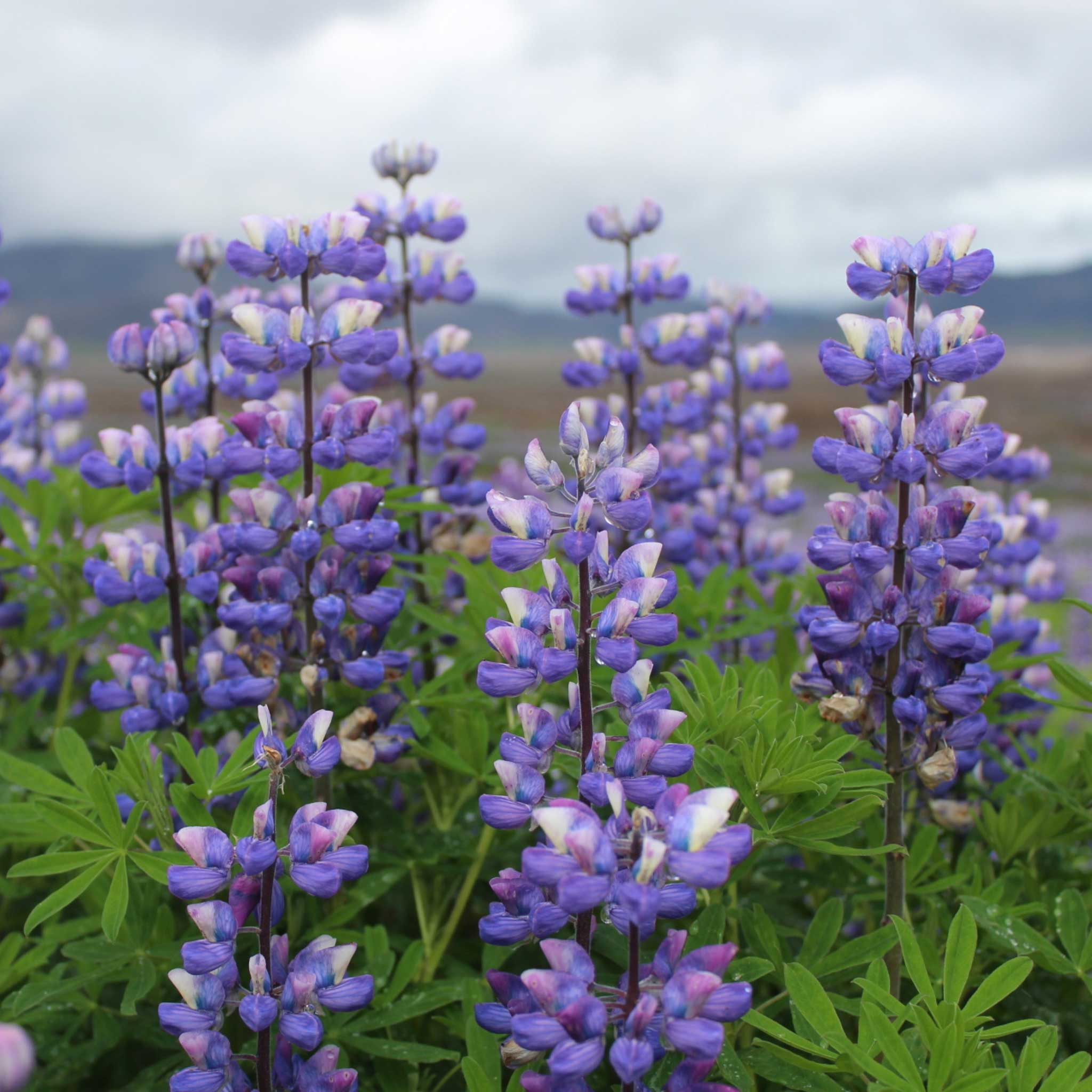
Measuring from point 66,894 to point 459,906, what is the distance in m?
0.73

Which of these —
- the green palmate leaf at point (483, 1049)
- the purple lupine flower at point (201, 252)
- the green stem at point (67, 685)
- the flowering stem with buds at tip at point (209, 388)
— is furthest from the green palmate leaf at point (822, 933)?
the purple lupine flower at point (201, 252)

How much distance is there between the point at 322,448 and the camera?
6.79 feet

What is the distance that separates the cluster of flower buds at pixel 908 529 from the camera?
182 cm

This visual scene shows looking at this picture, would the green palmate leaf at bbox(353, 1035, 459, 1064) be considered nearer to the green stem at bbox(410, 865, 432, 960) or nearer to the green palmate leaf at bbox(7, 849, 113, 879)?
the green stem at bbox(410, 865, 432, 960)

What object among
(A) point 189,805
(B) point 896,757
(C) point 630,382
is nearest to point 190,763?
(A) point 189,805

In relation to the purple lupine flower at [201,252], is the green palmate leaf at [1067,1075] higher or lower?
lower

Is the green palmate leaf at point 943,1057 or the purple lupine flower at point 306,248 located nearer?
the green palmate leaf at point 943,1057

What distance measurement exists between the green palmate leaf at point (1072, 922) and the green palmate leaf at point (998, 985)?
1.18 feet

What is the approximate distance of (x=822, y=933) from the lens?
1853 millimetres

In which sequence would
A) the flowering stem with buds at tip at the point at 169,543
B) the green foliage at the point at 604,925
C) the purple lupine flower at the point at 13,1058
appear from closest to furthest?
the purple lupine flower at the point at 13,1058 < the green foliage at the point at 604,925 < the flowering stem with buds at tip at the point at 169,543

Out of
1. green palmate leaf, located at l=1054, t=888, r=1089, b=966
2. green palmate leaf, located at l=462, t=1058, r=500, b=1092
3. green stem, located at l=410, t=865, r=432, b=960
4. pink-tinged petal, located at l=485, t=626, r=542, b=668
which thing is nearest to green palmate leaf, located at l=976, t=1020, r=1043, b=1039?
green palmate leaf, located at l=1054, t=888, r=1089, b=966

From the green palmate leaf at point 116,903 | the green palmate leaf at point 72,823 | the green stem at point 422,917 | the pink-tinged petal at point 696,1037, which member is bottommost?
the green stem at point 422,917

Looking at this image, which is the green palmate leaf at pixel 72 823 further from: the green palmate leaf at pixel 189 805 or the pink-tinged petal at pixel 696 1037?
the pink-tinged petal at pixel 696 1037

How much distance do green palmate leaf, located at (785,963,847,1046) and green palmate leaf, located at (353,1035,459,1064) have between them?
1.64 feet
